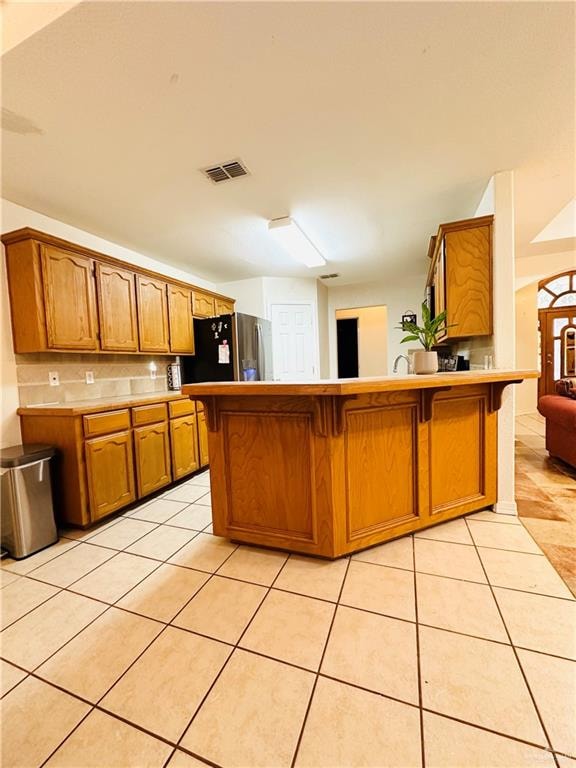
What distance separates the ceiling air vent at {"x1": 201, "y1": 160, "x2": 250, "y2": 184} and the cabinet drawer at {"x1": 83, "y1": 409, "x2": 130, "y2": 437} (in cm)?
191

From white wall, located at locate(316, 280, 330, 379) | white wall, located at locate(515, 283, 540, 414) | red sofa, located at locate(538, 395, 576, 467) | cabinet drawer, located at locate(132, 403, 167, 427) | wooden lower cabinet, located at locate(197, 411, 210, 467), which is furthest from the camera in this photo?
white wall, located at locate(515, 283, 540, 414)

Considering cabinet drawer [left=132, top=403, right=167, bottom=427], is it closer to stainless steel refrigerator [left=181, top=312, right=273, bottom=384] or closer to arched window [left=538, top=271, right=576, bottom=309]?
stainless steel refrigerator [left=181, top=312, right=273, bottom=384]

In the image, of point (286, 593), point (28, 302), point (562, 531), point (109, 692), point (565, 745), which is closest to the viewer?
point (565, 745)

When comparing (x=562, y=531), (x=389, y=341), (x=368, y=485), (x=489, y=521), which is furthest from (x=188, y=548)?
(x=389, y=341)

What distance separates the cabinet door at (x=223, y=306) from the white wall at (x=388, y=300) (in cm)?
190

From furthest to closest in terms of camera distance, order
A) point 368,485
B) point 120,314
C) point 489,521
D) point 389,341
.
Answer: point 389,341 < point 120,314 < point 489,521 < point 368,485

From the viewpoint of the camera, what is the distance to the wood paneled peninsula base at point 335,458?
1726 mm

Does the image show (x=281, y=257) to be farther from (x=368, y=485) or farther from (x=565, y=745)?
(x=565, y=745)

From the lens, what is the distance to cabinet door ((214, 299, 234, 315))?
442 cm

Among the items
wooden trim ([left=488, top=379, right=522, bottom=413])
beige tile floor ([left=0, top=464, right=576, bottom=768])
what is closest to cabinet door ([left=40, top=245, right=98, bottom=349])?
beige tile floor ([left=0, top=464, right=576, bottom=768])

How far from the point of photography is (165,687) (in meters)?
1.13

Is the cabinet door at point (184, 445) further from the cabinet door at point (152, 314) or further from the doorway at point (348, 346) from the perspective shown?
the doorway at point (348, 346)

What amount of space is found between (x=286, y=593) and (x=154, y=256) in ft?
12.2

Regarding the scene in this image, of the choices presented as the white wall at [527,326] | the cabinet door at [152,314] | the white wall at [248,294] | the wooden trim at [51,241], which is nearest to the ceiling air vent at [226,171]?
the wooden trim at [51,241]
